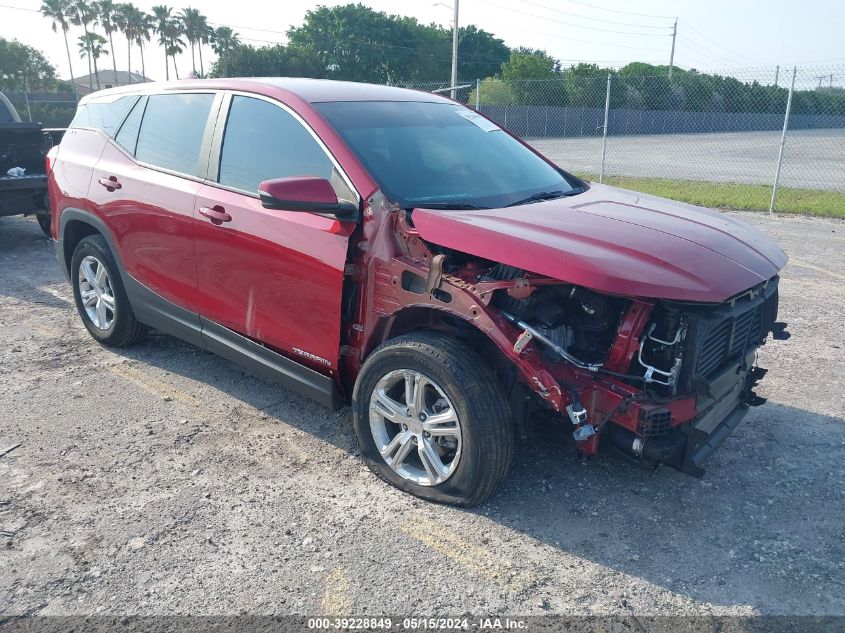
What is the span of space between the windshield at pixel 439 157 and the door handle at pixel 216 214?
79 cm

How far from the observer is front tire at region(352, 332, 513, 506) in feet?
10.3

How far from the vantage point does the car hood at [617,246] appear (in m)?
2.86

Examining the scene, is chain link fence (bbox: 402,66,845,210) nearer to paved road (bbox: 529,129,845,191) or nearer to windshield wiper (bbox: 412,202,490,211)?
paved road (bbox: 529,129,845,191)

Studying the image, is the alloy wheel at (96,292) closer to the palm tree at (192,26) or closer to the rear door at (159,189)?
the rear door at (159,189)

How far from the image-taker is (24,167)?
29.6 feet

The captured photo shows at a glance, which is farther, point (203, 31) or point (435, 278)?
point (203, 31)

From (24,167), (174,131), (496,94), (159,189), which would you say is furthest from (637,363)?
(496,94)

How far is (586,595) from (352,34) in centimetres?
6436

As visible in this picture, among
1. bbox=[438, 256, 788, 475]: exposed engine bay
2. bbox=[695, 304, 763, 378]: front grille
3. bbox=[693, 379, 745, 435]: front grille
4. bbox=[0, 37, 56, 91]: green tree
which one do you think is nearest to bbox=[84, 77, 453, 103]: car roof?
bbox=[438, 256, 788, 475]: exposed engine bay

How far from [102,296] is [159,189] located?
1294mm

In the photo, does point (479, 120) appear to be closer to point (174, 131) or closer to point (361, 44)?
point (174, 131)

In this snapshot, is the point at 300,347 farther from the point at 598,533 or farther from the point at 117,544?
the point at 598,533

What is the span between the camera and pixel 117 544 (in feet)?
10.2

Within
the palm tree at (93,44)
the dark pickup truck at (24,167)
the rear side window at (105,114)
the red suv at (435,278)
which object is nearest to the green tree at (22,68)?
the palm tree at (93,44)
